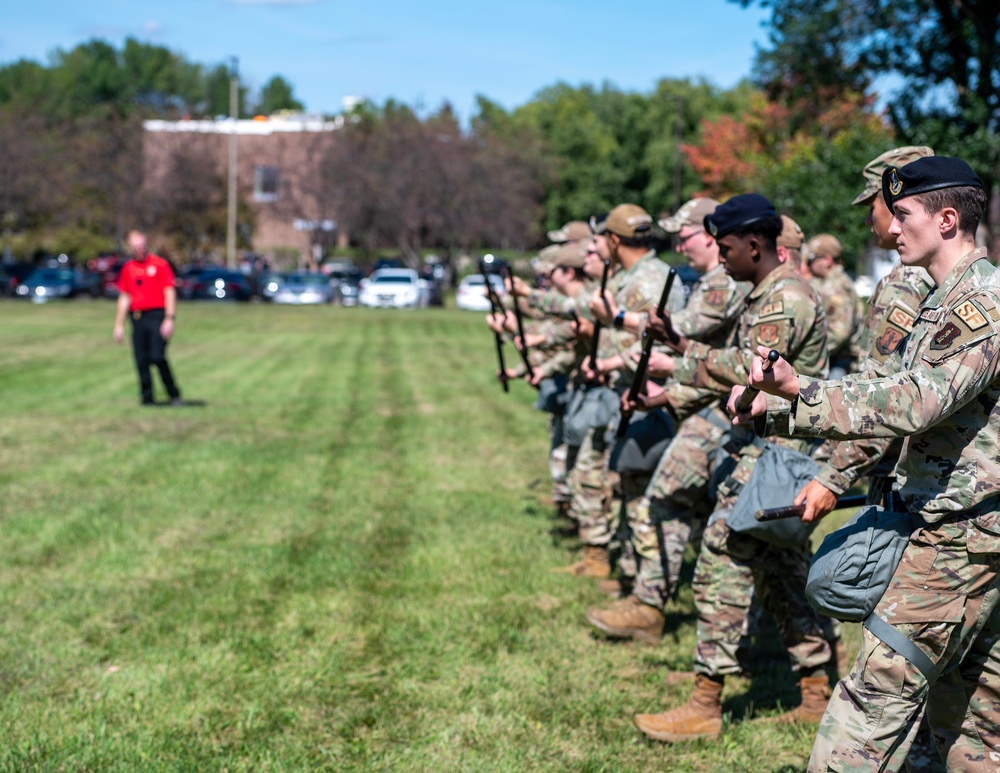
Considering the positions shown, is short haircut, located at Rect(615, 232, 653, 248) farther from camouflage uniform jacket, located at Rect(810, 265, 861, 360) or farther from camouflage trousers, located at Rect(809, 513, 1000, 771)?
camouflage uniform jacket, located at Rect(810, 265, 861, 360)

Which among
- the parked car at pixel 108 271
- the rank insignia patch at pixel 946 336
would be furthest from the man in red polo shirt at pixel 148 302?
the parked car at pixel 108 271

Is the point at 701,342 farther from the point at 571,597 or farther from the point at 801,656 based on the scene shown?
the point at 571,597

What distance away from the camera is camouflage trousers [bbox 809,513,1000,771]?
3.46 meters

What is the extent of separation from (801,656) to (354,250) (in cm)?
7560

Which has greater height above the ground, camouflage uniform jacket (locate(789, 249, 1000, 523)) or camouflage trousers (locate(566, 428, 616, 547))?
camouflage uniform jacket (locate(789, 249, 1000, 523))

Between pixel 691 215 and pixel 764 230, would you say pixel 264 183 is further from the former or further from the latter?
pixel 764 230

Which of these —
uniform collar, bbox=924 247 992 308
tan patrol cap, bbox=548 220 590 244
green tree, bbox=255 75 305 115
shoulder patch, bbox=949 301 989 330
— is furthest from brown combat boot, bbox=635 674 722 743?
green tree, bbox=255 75 305 115

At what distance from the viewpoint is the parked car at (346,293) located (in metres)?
49.9

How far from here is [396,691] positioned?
554 centimetres

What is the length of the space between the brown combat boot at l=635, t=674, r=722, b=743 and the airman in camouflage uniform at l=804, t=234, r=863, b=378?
19.6ft

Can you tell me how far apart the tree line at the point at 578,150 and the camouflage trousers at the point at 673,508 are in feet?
39.7

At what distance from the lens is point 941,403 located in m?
3.21

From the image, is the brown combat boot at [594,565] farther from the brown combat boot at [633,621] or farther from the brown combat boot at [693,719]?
the brown combat boot at [693,719]

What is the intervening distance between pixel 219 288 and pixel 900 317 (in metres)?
46.2
